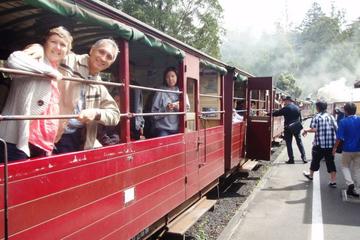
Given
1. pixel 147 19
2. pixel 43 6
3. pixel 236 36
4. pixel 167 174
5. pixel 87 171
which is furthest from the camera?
pixel 236 36

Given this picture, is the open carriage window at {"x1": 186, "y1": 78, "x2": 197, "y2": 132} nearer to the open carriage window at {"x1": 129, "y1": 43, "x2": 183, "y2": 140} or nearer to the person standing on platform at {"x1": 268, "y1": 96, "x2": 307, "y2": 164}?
the open carriage window at {"x1": 129, "y1": 43, "x2": 183, "y2": 140}

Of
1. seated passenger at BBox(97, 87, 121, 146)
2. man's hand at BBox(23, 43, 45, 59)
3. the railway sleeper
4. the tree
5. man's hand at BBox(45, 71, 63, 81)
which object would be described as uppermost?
the tree

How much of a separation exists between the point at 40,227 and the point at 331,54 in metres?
103

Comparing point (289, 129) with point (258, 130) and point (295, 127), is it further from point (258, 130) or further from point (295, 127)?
point (258, 130)

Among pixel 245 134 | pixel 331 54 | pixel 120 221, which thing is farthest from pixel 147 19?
pixel 331 54

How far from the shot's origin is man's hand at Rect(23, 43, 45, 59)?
2.71m

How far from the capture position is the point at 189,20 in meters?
29.8

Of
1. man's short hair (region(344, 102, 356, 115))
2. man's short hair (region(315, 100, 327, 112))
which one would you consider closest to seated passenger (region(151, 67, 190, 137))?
man's short hair (region(344, 102, 356, 115))

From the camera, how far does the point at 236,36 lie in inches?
4675

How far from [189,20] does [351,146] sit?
23.1 m

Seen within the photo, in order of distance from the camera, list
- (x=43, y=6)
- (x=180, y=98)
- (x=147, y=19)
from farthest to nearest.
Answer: (x=147, y=19) < (x=180, y=98) < (x=43, y=6)

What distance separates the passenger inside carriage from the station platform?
125 inches

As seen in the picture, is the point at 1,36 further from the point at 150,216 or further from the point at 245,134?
the point at 245,134

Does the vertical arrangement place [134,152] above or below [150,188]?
above
